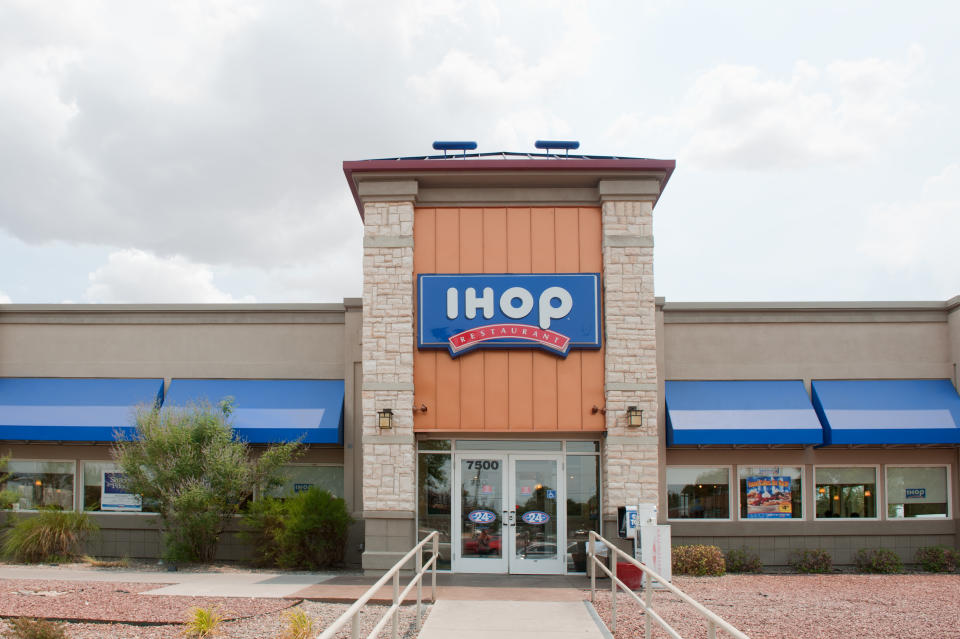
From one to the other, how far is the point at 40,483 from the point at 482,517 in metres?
10.2

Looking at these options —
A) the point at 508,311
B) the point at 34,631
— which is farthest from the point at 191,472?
the point at 34,631

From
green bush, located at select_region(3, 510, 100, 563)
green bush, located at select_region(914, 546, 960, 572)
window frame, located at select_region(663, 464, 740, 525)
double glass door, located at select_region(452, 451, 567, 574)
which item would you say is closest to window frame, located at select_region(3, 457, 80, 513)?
green bush, located at select_region(3, 510, 100, 563)

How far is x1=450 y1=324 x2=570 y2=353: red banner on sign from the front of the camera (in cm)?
1506

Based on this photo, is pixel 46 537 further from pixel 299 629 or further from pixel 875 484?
pixel 875 484

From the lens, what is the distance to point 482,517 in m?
15.3

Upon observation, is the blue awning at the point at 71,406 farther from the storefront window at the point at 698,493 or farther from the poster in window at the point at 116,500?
the storefront window at the point at 698,493

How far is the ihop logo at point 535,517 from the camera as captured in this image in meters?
15.3

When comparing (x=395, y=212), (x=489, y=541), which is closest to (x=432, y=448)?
(x=489, y=541)

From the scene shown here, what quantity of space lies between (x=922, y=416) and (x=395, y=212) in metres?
11.5

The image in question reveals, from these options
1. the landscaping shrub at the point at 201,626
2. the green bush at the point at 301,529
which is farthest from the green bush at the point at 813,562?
the landscaping shrub at the point at 201,626

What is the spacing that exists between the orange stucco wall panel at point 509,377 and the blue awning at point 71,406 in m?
6.30

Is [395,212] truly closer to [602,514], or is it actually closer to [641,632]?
[602,514]

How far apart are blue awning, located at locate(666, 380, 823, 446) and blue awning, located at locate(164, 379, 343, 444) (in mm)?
7019

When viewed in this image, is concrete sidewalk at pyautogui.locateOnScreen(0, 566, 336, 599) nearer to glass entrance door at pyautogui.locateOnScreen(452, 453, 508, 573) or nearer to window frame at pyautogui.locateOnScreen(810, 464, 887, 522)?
glass entrance door at pyautogui.locateOnScreen(452, 453, 508, 573)
